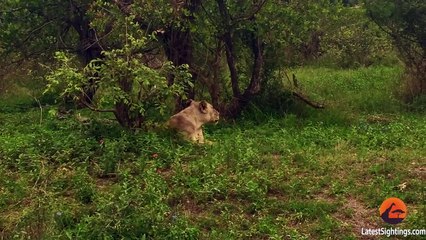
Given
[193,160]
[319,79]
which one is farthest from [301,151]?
[319,79]

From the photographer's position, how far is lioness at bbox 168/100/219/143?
7.26 metres

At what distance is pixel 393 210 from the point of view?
4723mm

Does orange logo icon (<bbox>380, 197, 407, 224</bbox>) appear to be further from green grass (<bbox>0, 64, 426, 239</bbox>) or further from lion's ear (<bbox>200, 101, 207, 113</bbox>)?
lion's ear (<bbox>200, 101, 207, 113</bbox>)

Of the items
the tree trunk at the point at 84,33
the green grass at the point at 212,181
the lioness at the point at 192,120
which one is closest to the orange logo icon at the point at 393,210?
the green grass at the point at 212,181

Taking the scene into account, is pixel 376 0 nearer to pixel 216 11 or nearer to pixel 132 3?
pixel 216 11

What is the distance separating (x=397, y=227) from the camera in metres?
4.44

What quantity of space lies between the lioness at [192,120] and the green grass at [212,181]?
0.63ft

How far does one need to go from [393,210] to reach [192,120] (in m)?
3.22

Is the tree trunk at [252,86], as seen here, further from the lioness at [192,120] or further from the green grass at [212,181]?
the lioness at [192,120]

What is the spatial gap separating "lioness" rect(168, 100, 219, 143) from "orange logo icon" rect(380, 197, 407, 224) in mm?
2845

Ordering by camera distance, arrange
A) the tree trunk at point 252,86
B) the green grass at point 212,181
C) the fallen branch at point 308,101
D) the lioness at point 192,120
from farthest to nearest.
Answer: the fallen branch at point 308,101 → the tree trunk at point 252,86 → the lioness at point 192,120 → the green grass at point 212,181

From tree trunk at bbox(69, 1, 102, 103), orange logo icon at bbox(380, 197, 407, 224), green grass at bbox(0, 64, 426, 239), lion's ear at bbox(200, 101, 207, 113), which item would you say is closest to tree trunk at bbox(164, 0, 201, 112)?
lion's ear at bbox(200, 101, 207, 113)

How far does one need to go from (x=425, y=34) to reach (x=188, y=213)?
6.67 m

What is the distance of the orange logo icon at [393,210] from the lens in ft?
15.1
